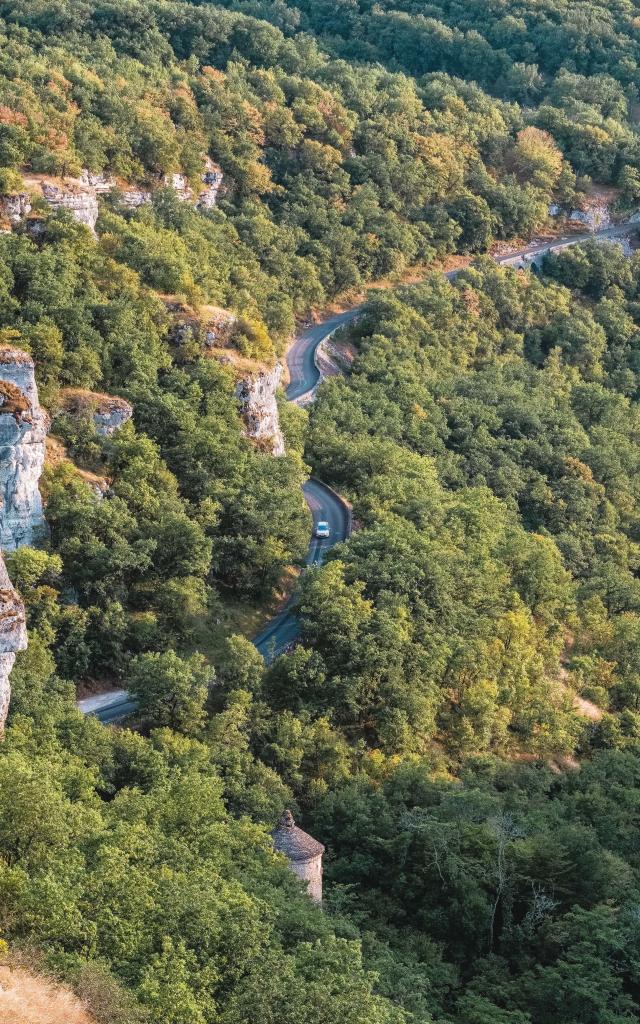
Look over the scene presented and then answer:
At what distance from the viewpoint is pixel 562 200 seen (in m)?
110

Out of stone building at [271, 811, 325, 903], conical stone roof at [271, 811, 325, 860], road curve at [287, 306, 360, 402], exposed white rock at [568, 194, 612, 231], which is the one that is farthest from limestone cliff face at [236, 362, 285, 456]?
exposed white rock at [568, 194, 612, 231]

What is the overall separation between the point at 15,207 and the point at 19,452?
1923cm

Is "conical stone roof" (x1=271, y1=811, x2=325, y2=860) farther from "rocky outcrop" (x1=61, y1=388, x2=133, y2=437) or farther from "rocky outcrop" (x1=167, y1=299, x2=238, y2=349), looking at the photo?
"rocky outcrop" (x1=167, y1=299, x2=238, y2=349)

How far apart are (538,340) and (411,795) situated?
56351 millimetres

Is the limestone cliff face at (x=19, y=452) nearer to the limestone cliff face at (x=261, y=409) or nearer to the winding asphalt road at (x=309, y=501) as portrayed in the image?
the winding asphalt road at (x=309, y=501)

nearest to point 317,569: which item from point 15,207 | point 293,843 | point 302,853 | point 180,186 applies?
point 293,843

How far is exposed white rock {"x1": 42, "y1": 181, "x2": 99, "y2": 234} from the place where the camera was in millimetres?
61013

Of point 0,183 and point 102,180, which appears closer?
point 0,183

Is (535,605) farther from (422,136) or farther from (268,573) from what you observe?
(422,136)

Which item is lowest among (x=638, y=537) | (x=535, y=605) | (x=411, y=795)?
(x=638, y=537)

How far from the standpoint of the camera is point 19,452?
44.8 metres

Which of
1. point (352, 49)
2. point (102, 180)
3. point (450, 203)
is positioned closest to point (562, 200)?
point (450, 203)

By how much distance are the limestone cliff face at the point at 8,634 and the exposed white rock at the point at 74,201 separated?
91.6 ft

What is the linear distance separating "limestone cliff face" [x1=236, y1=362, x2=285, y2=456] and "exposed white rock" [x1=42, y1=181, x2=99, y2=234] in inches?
484
